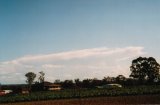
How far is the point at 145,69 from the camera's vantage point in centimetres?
9700

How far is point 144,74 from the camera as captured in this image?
9600cm

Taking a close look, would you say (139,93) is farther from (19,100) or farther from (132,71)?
(132,71)

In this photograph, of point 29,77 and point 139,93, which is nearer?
point 139,93

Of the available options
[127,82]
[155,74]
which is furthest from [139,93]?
[155,74]

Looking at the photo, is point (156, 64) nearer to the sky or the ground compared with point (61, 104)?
nearer to the sky

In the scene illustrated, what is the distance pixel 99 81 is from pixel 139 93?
4433cm

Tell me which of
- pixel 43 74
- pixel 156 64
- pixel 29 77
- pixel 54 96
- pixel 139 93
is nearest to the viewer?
pixel 139 93

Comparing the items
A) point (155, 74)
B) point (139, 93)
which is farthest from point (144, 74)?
point (139, 93)

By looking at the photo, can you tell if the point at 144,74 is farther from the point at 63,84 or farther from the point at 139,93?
the point at 139,93

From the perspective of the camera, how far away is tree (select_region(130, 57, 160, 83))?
93.9m

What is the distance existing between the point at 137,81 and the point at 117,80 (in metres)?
9.03

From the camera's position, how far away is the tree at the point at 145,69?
93.9 m

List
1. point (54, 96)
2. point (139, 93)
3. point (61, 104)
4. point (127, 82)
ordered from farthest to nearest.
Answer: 1. point (127, 82)
2. point (54, 96)
3. point (139, 93)
4. point (61, 104)

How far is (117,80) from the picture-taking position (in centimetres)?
10000
